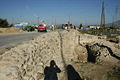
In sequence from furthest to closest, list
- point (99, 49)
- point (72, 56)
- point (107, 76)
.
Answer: point (99, 49) → point (72, 56) → point (107, 76)

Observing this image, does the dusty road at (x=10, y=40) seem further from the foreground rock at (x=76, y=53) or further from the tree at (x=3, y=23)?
the tree at (x=3, y=23)

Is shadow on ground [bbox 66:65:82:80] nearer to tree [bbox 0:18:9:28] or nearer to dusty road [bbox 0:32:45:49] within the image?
dusty road [bbox 0:32:45:49]

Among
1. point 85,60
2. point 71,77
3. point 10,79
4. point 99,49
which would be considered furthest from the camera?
point 85,60

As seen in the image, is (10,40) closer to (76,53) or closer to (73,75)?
(73,75)

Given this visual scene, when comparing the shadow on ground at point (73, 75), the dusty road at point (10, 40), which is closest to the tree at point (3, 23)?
the dusty road at point (10, 40)

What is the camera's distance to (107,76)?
7453 mm

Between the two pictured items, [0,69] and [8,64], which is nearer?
[0,69]

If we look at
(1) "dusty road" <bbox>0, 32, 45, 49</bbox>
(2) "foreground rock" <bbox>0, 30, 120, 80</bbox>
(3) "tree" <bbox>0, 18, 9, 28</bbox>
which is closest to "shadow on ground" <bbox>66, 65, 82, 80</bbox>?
(2) "foreground rock" <bbox>0, 30, 120, 80</bbox>

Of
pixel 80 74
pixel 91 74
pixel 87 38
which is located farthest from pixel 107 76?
pixel 87 38

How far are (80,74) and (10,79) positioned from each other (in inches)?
294

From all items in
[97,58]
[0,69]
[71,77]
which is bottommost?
[71,77]

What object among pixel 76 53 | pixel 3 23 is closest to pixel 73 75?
pixel 76 53

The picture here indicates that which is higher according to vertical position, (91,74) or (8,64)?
(8,64)

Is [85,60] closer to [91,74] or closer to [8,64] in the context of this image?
[91,74]
